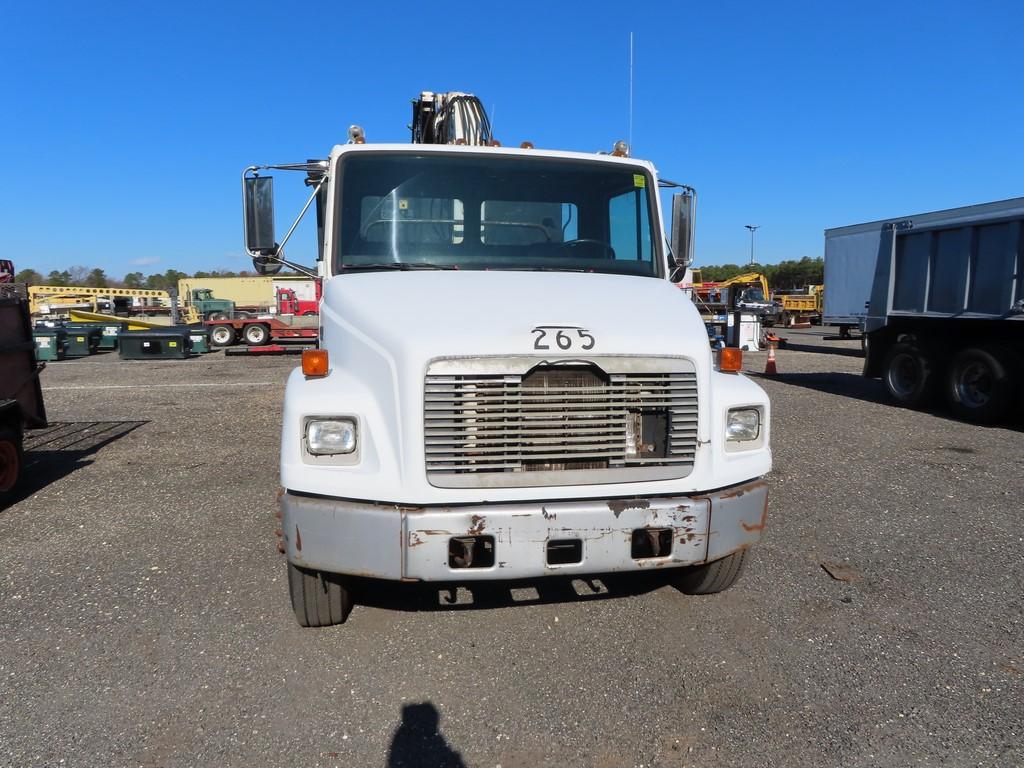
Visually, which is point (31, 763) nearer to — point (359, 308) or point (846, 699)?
point (359, 308)

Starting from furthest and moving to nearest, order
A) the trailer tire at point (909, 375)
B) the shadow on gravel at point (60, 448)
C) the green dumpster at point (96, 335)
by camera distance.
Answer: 1. the green dumpster at point (96, 335)
2. the trailer tire at point (909, 375)
3. the shadow on gravel at point (60, 448)

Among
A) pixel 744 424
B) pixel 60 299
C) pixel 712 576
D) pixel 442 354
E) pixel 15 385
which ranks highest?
pixel 60 299

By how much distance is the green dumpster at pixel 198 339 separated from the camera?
69.7 ft

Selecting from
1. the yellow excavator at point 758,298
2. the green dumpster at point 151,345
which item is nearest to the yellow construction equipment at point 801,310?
the yellow excavator at point 758,298

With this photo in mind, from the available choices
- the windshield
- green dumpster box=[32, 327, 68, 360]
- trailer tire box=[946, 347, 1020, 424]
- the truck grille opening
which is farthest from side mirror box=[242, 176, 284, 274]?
green dumpster box=[32, 327, 68, 360]

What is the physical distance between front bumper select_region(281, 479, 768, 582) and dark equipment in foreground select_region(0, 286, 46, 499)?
168 inches

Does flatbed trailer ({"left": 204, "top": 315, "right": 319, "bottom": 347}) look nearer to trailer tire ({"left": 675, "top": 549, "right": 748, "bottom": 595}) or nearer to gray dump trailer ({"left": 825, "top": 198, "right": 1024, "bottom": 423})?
gray dump trailer ({"left": 825, "top": 198, "right": 1024, "bottom": 423})

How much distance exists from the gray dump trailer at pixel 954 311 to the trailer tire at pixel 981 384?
0.5 inches

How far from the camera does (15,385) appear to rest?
235 inches

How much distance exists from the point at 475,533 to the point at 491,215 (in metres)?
2.09

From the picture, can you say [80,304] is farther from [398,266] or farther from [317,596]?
[317,596]

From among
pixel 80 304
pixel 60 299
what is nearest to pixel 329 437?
pixel 80 304

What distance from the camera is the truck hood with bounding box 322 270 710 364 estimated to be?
295 centimetres

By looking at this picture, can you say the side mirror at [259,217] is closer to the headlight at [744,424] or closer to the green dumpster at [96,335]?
the headlight at [744,424]
